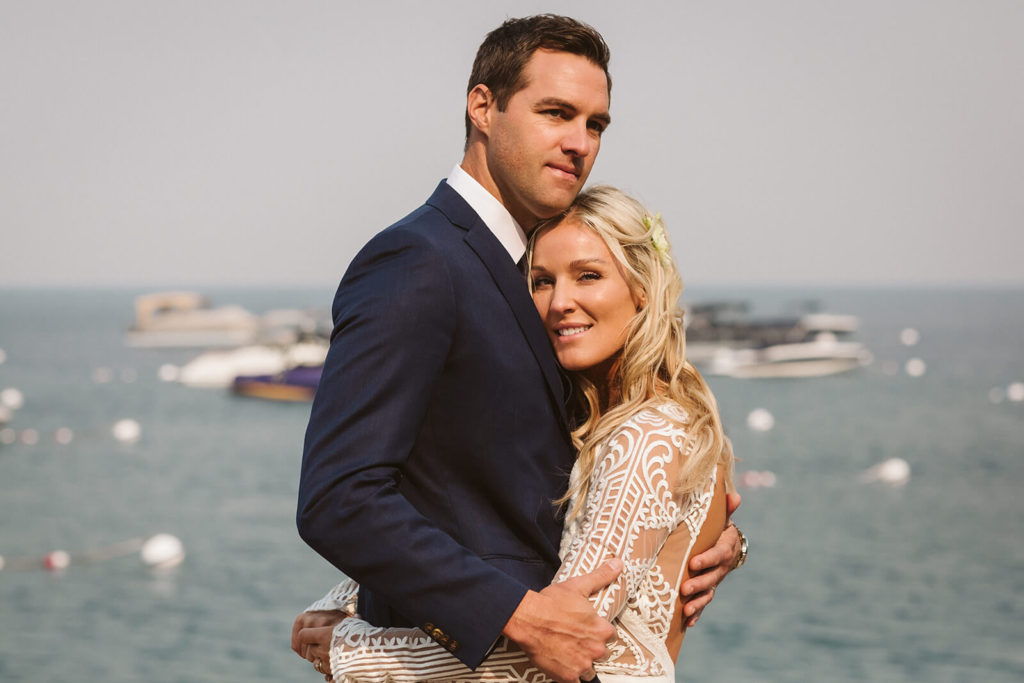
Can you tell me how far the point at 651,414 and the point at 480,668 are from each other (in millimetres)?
928

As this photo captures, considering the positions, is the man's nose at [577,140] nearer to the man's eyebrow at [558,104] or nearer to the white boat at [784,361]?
the man's eyebrow at [558,104]

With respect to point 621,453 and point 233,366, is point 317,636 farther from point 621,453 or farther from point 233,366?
point 233,366

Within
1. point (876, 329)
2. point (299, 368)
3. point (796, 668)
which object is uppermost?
point (796, 668)

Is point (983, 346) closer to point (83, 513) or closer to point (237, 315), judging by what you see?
point (237, 315)

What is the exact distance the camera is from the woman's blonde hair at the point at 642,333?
3.47 meters

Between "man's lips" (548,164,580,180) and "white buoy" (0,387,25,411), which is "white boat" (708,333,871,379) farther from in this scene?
"man's lips" (548,164,580,180)

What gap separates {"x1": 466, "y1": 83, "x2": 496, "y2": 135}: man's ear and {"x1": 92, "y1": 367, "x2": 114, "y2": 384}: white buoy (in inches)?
4006

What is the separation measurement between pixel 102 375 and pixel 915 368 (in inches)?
3130

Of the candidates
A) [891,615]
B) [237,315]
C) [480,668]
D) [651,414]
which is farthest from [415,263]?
[237,315]

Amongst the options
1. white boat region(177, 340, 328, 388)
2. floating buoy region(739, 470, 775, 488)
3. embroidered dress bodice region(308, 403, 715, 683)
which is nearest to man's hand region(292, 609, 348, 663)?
embroidered dress bodice region(308, 403, 715, 683)

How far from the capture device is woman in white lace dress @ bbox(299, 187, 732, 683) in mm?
3035

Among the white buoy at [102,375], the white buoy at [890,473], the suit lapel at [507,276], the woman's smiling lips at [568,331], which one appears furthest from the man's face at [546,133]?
the white buoy at [102,375]

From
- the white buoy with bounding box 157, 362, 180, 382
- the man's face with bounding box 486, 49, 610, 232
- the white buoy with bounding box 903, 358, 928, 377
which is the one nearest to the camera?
the man's face with bounding box 486, 49, 610, 232

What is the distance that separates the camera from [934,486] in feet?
175
